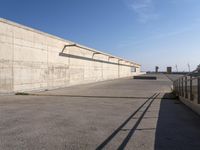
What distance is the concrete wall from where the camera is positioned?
15.4 m

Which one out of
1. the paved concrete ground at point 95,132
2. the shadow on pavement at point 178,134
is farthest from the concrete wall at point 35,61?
the shadow on pavement at point 178,134

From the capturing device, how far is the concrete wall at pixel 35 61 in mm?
15391

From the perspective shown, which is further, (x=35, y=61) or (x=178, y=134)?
(x=35, y=61)

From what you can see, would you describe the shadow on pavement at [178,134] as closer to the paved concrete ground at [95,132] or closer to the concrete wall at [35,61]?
the paved concrete ground at [95,132]

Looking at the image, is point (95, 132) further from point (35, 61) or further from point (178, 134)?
point (35, 61)

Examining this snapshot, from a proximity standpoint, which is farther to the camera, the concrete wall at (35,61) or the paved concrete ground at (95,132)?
the concrete wall at (35,61)

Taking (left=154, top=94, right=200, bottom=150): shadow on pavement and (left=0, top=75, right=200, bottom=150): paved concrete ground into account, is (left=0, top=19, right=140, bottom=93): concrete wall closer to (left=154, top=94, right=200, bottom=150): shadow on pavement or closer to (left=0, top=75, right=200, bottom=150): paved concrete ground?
(left=0, top=75, right=200, bottom=150): paved concrete ground

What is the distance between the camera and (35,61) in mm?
18828

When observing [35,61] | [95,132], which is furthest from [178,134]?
[35,61]

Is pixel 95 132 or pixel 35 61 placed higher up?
pixel 35 61

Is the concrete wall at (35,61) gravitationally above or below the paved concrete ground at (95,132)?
above

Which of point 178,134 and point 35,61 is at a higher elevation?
point 35,61

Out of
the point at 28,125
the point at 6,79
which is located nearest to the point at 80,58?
the point at 6,79

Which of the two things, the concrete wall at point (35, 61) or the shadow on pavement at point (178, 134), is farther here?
the concrete wall at point (35, 61)
